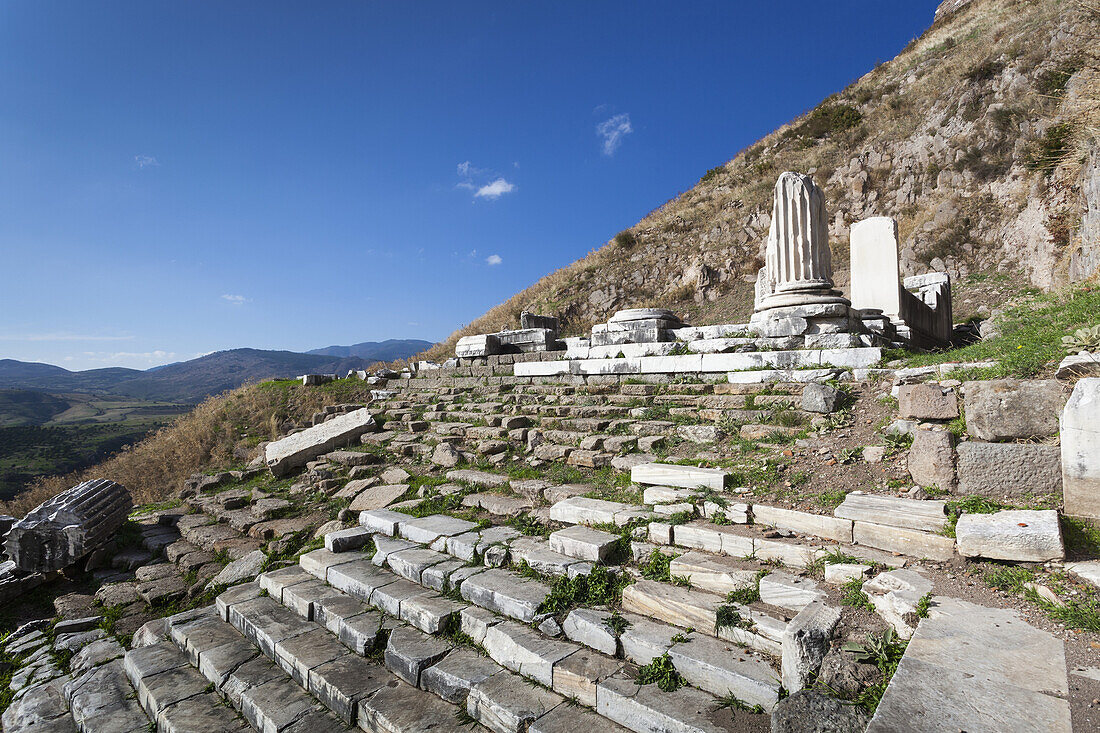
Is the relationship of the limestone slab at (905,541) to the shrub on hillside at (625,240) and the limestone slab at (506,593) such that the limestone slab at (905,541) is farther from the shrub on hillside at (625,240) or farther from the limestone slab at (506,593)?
the shrub on hillside at (625,240)

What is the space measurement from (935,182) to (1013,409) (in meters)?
20.3

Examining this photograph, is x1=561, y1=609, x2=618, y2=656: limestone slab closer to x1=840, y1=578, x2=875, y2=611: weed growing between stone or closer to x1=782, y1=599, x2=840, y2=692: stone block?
x1=782, y1=599, x2=840, y2=692: stone block

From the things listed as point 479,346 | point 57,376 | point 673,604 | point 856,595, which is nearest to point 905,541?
point 856,595

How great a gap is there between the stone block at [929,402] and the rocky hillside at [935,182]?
7212 millimetres

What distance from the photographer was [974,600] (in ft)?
8.74

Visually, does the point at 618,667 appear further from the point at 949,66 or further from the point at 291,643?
the point at 949,66

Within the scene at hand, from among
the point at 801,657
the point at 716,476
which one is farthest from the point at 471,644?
the point at 716,476

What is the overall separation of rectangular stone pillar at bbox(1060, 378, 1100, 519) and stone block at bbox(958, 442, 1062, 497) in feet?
0.59

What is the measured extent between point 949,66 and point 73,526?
3240 cm

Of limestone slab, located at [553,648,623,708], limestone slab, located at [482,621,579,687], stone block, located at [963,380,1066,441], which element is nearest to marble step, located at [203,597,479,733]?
limestone slab, located at [482,621,579,687]

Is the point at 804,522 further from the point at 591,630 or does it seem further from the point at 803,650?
the point at 591,630

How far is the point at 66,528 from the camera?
6.34 meters

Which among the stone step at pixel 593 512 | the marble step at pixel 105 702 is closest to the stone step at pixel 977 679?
the stone step at pixel 593 512

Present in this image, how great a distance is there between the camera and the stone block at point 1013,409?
137 inches
